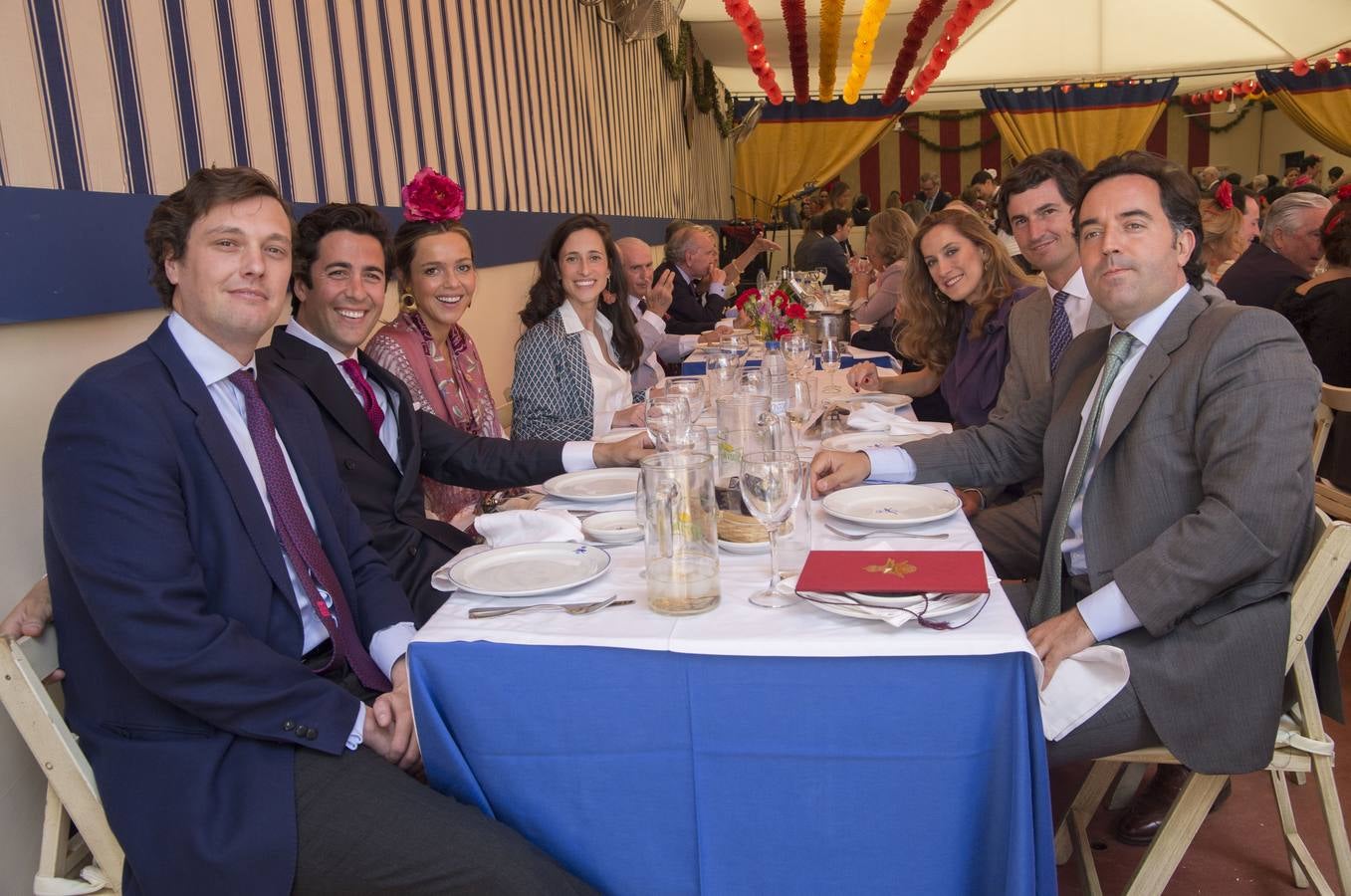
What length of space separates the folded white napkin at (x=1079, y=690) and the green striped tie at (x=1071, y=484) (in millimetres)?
380

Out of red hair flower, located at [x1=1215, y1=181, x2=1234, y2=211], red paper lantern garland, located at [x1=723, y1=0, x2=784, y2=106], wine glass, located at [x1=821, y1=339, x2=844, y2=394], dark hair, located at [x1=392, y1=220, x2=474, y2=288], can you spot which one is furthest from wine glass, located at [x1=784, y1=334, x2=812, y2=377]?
red paper lantern garland, located at [x1=723, y1=0, x2=784, y2=106]

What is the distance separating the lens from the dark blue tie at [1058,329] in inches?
112

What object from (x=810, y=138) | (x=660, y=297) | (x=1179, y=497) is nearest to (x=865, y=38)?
(x=660, y=297)

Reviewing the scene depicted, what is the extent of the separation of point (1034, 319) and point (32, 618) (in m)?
2.53

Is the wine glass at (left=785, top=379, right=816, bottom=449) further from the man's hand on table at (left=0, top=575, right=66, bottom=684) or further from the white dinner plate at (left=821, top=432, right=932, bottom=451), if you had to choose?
the man's hand on table at (left=0, top=575, right=66, bottom=684)

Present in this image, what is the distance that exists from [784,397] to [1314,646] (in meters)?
1.20

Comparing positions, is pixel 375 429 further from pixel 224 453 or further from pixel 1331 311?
pixel 1331 311

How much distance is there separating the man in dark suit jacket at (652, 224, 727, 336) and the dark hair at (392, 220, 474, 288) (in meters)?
3.39

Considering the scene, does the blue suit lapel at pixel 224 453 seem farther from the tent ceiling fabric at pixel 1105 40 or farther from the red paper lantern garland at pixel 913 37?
the tent ceiling fabric at pixel 1105 40

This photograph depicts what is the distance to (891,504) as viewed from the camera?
1886 millimetres

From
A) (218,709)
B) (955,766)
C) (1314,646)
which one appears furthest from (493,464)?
(1314,646)

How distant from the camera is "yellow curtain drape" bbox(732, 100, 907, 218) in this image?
14.8 metres

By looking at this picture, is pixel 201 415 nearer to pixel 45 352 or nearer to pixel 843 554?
pixel 45 352

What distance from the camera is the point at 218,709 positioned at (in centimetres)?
141
